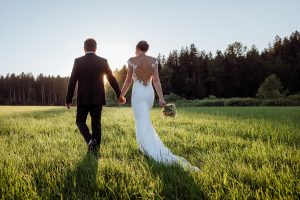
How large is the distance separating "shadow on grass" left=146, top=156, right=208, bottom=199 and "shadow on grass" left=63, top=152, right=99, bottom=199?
914 millimetres

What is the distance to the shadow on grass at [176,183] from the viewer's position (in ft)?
14.3

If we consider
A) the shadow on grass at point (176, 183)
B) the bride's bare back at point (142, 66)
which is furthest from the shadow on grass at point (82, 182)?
the bride's bare back at point (142, 66)

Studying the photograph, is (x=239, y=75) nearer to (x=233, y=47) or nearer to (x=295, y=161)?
(x=233, y=47)

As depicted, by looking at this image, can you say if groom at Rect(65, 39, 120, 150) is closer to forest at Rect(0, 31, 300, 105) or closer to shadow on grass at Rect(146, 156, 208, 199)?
shadow on grass at Rect(146, 156, 208, 199)

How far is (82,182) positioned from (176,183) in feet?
4.41

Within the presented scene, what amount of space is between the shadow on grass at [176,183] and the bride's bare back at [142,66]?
2.35 meters

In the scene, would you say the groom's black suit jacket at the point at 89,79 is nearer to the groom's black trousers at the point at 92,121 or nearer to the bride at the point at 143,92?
the groom's black trousers at the point at 92,121

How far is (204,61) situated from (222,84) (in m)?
13.8

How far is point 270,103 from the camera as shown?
167ft

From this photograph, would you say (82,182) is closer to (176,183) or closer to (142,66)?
(176,183)

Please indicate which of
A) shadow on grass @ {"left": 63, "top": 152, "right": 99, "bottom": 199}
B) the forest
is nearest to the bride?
shadow on grass @ {"left": 63, "top": 152, "right": 99, "bottom": 199}

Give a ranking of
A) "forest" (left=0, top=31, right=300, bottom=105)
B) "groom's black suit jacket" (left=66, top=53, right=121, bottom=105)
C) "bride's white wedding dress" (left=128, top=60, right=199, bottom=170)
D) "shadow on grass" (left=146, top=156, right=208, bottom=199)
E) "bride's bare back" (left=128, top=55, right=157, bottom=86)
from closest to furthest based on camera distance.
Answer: "shadow on grass" (left=146, top=156, right=208, bottom=199) → "bride's white wedding dress" (left=128, top=60, right=199, bottom=170) → "bride's bare back" (left=128, top=55, right=157, bottom=86) → "groom's black suit jacket" (left=66, top=53, right=121, bottom=105) → "forest" (left=0, top=31, right=300, bottom=105)

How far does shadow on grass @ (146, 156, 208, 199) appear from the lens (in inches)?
172

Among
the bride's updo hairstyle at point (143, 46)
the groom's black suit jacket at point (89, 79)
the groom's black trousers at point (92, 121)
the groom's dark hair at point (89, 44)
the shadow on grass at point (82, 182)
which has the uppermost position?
the groom's dark hair at point (89, 44)
